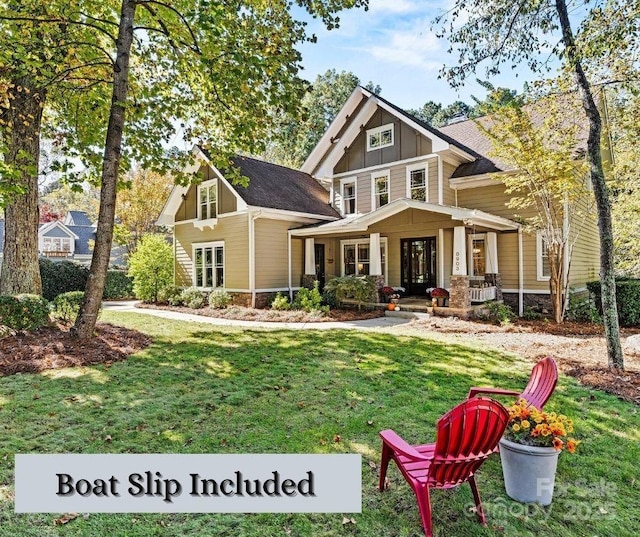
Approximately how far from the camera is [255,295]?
13.7m

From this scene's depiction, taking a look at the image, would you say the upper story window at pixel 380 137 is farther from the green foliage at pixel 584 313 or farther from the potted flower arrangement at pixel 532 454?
the potted flower arrangement at pixel 532 454

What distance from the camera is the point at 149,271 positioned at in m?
16.6

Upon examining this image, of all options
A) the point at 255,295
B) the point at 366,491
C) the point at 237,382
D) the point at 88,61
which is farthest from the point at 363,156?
the point at 366,491

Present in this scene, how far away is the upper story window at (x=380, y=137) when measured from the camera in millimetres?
14602

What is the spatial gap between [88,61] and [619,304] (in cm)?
1490

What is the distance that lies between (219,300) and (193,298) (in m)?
1.55

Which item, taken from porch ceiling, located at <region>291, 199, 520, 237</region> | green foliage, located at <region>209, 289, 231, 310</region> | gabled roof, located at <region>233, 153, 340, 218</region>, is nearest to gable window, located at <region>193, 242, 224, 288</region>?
green foliage, located at <region>209, 289, 231, 310</region>

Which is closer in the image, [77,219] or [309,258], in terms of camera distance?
[309,258]

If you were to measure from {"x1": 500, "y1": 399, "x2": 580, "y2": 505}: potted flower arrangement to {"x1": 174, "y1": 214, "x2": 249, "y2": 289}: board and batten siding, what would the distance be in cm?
1185

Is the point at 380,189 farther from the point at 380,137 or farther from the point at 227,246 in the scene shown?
the point at 227,246

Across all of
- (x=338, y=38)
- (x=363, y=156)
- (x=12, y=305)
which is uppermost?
(x=338, y=38)

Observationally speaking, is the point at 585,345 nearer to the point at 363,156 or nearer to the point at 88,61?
the point at 363,156

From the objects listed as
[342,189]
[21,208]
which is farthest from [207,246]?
[21,208]

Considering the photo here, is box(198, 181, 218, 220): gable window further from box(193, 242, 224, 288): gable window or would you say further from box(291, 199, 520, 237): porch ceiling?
box(291, 199, 520, 237): porch ceiling
